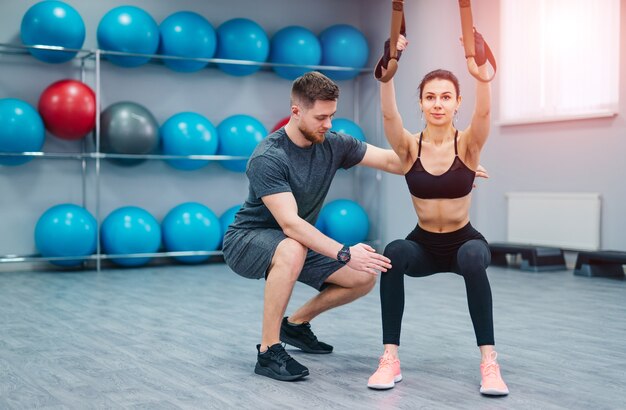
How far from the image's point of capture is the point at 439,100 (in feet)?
7.93

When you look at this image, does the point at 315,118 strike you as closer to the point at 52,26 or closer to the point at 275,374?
the point at 275,374

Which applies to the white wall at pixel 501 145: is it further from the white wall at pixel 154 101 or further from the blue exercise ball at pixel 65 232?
the blue exercise ball at pixel 65 232

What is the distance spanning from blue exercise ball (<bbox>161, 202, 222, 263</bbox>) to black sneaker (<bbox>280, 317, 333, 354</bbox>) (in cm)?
326

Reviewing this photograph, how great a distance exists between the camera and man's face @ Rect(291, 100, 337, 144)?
247cm

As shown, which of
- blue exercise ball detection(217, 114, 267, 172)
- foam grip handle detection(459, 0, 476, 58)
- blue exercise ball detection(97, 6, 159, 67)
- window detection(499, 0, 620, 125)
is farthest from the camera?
blue exercise ball detection(217, 114, 267, 172)

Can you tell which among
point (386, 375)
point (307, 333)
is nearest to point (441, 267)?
point (386, 375)

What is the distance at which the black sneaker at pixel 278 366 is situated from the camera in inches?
95.1

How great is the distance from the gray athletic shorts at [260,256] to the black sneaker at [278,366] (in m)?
0.27

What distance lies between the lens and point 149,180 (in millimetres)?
6395

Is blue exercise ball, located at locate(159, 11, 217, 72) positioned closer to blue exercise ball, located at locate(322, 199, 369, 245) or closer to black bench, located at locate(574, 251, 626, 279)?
blue exercise ball, located at locate(322, 199, 369, 245)

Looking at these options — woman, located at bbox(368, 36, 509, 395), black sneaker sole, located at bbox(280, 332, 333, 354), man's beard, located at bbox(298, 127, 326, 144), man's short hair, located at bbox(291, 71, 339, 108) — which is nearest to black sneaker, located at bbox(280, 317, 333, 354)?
black sneaker sole, located at bbox(280, 332, 333, 354)

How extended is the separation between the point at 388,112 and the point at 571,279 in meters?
3.20

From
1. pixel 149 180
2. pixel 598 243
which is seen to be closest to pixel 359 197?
pixel 149 180

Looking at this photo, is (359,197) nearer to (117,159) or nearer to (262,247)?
(117,159)
